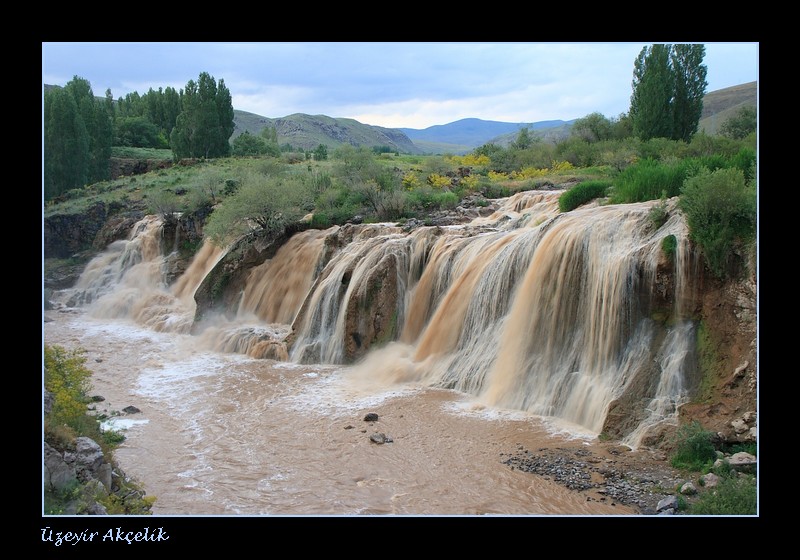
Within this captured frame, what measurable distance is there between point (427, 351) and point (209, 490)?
20.3 ft

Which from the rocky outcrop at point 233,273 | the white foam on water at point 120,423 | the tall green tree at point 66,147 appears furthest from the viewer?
the tall green tree at point 66,147

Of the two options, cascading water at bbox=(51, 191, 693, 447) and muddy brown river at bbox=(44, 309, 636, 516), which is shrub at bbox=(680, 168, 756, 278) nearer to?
cascading water at bbox=(51, 191, 693, 447)

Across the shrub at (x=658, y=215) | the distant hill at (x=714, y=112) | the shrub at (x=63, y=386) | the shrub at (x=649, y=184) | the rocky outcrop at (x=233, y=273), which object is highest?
the distant hill at (x=714, y=112)

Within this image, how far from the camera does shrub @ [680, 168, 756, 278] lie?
944cm

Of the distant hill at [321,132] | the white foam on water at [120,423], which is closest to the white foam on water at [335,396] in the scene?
the white foam on water at [120,423]

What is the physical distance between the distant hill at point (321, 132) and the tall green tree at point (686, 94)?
1286cm

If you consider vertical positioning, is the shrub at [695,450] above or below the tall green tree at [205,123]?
below

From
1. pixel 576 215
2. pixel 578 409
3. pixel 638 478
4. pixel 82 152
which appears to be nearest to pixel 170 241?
pixel 82 152

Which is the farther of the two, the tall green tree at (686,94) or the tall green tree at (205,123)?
the tall green tree at (205,123)

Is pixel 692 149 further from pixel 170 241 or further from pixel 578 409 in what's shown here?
pixel 170 241

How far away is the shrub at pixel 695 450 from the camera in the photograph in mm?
7895

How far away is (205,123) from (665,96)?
28.7 metres

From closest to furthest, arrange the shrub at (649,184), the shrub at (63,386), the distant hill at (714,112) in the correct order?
1. the shrub at (63,386)
2. the shrub at (649,184)
3. the distant hill at (714,112)

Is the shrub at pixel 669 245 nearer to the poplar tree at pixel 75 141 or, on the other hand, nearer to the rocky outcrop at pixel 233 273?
the rocky outcrop at pixel 233 273
